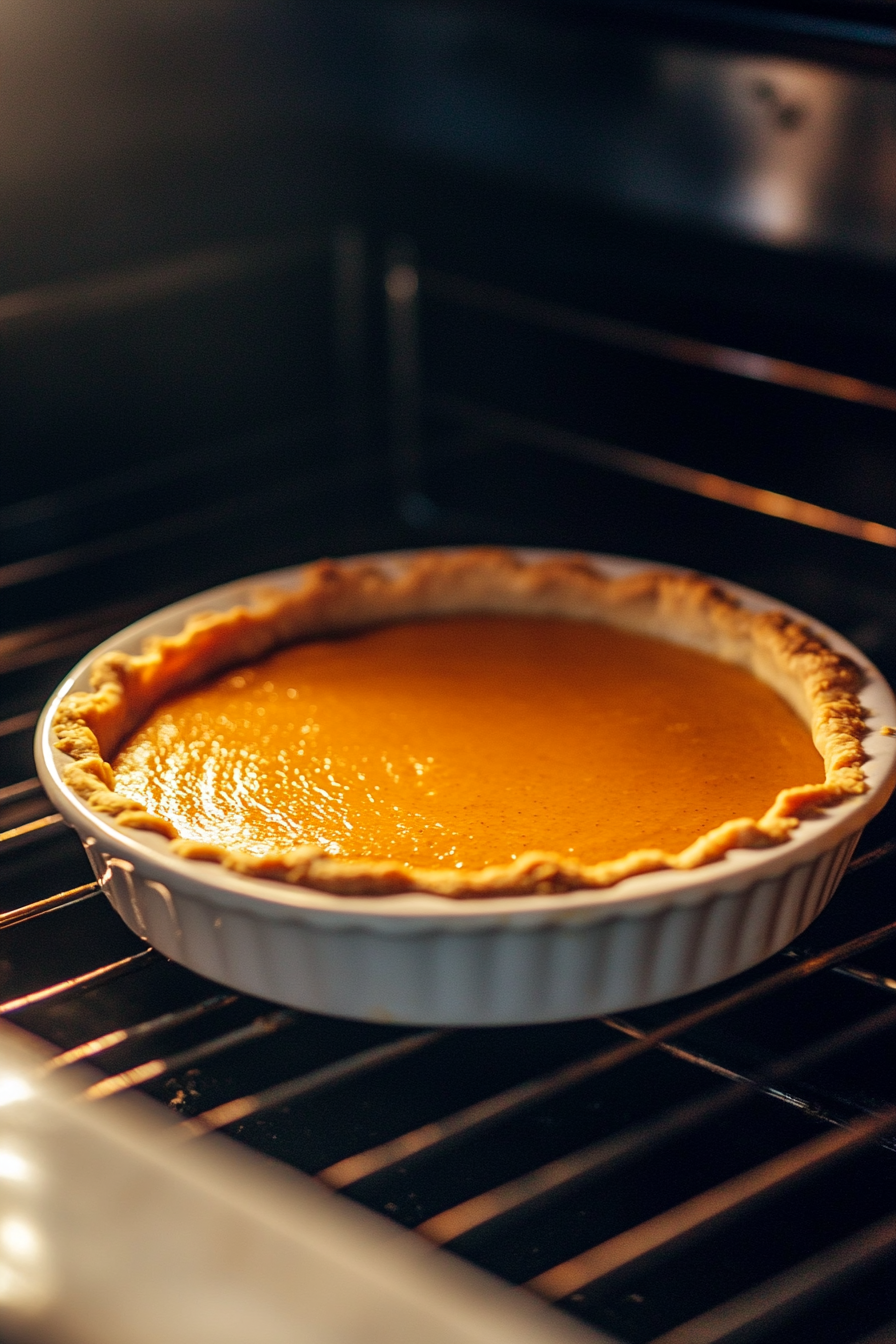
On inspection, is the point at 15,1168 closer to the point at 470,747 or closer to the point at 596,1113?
the point at 596,1113

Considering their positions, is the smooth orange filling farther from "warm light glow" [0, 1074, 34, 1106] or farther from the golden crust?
"warm light glow" [0, 1074, 34, 1106]

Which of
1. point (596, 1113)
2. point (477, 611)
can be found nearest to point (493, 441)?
point (477, 611)

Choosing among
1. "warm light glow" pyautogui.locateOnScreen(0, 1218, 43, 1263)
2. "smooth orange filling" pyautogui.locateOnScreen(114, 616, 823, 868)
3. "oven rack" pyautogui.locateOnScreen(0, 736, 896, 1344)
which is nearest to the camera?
"warm light glow" pyautogui.locateOnScreen(0, 1218, 43, 1263)

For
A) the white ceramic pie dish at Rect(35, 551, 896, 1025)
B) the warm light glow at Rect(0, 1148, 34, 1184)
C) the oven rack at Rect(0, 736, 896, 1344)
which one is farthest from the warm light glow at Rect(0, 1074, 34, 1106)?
the white ceramic pie dish at Rect(35, 551, 896, 1025)

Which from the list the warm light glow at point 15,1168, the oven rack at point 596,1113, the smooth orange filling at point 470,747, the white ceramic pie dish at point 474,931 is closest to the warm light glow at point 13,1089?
the warm light glow at point 15,1168

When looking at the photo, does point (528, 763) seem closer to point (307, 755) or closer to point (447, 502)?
point (307, 755)

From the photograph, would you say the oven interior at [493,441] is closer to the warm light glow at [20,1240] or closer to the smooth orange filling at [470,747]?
the smooth orange filling at [470,747]

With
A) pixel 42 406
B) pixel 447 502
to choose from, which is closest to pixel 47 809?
pixel 42 406
